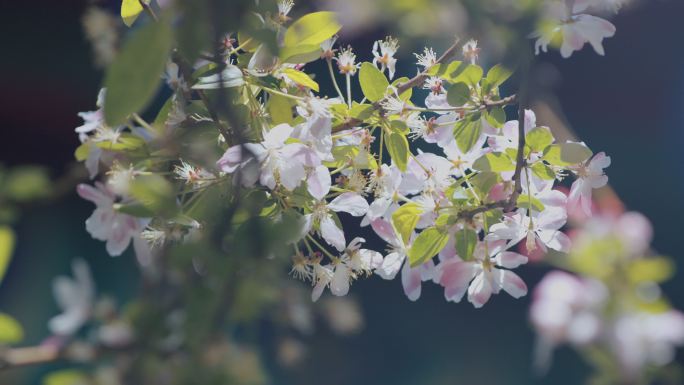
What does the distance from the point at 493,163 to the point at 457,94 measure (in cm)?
6

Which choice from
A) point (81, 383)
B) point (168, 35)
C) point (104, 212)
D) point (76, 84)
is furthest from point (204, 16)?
point (76, 84)

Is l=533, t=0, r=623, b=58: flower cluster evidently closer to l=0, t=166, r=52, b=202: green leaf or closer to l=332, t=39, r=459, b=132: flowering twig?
l=332, t=39, r=459, b=132: flowering twig

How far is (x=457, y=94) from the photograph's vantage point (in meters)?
0.50

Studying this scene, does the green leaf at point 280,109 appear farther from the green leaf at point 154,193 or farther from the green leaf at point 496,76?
the green leaf at point 154,193

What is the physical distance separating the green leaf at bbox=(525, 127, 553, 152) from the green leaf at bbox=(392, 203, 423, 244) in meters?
0.10

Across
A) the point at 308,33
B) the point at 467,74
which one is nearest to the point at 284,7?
the point at 308,33

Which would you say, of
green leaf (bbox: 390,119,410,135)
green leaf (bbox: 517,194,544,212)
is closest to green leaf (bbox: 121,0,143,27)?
green leaf (bbox: 390,119,410,135)

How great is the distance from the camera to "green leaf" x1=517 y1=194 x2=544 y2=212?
1.65 ft

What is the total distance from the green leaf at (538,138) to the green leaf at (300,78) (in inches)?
6.4

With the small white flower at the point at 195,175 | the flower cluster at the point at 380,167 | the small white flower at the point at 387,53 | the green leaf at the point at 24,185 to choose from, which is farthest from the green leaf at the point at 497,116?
the green leaf at the point at 24,185

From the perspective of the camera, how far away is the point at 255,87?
52 centimetres

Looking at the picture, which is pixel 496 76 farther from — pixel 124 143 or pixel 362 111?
pixel 124 143

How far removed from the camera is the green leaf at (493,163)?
489mm

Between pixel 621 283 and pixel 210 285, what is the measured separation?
236 mm
